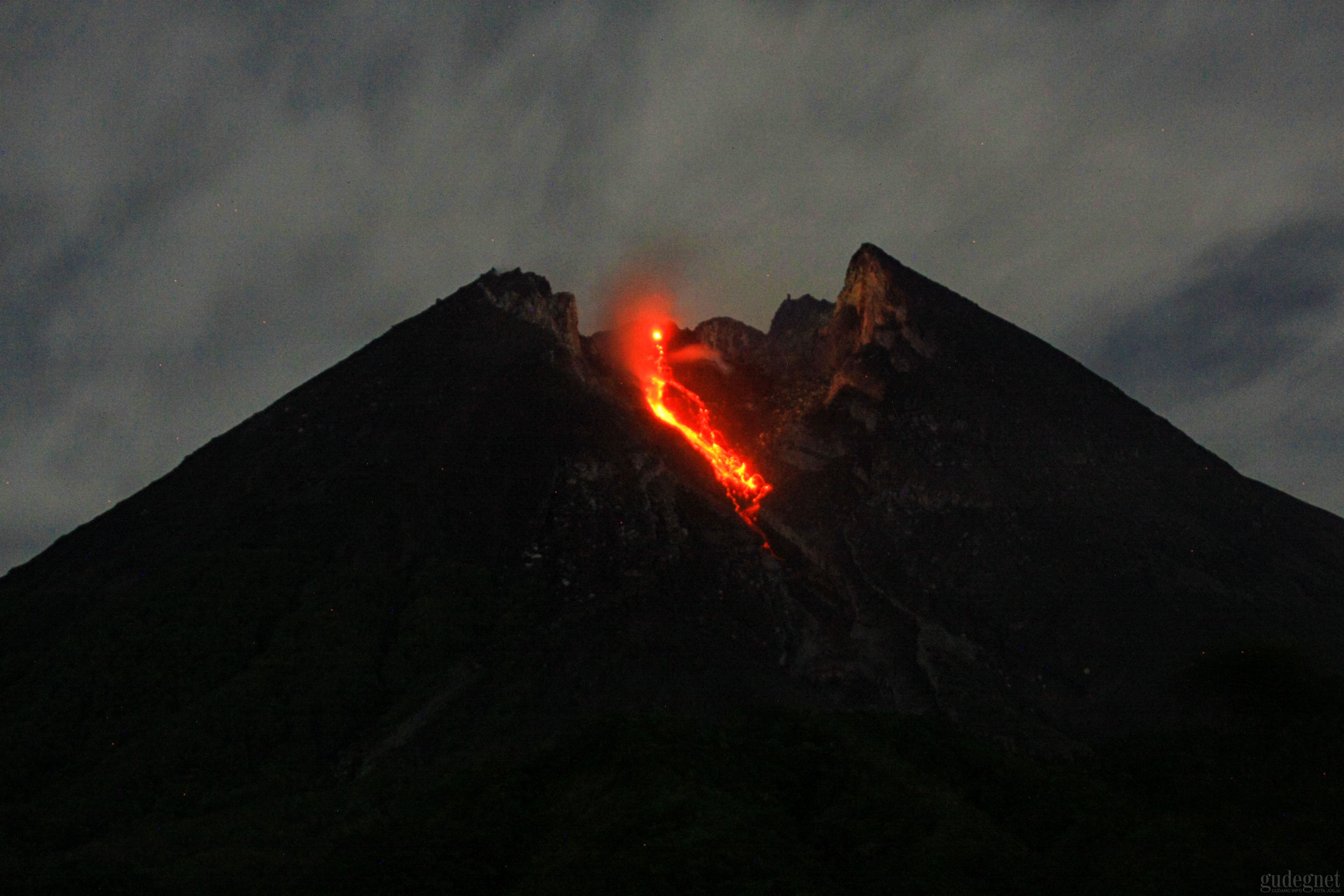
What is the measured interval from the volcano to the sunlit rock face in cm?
32

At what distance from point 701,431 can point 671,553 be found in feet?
127

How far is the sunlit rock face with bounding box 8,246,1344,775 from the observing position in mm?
70312

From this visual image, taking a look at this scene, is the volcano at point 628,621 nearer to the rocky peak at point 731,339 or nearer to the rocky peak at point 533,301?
the rocky peak at point 533,301

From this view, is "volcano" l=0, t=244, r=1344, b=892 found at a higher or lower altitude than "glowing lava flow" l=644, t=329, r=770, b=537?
lower

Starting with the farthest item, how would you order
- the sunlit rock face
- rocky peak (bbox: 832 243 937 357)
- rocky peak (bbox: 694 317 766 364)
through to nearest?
rocky peak (bbox: 694 317 766 364) → rocky peak (bbox: 832 243 937 357) → the sunlit rock face

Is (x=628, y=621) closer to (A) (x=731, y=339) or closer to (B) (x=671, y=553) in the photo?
(B) (x=671, y=553)

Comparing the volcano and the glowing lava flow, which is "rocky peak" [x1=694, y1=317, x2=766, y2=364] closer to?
the glowing lava flow

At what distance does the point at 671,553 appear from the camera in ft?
274

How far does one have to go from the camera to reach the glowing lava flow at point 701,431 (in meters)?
104

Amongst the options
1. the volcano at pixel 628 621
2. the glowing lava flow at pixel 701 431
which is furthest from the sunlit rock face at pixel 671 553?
the glowing lava flow at pixel 701 431

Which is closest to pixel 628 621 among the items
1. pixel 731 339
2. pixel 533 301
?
pixel 533 301

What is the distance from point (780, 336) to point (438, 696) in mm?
90625

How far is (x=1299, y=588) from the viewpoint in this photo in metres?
84.1

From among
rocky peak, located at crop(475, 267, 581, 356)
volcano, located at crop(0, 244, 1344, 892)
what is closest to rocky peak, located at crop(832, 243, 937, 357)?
volcano, located at crop(0, 244, 1344, 892)
